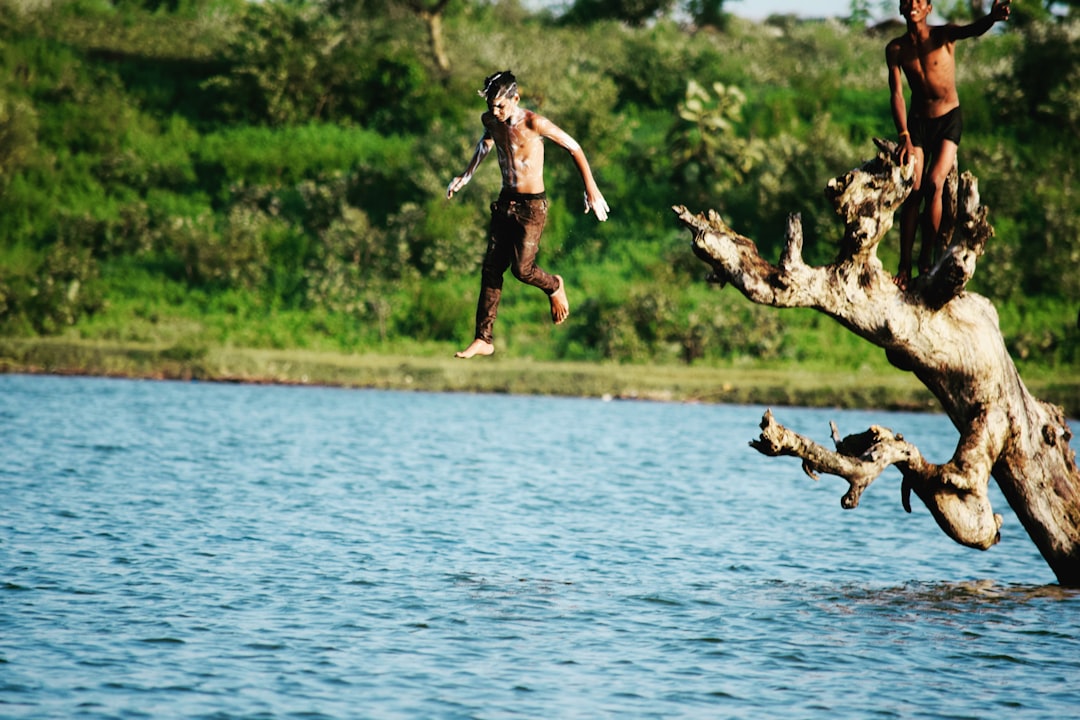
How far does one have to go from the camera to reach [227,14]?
60.2 m

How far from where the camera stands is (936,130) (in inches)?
509

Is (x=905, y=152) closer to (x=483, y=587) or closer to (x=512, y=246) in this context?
(x=512, y=246)

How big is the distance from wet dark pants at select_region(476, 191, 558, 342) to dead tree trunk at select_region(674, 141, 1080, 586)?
1600 millimetres

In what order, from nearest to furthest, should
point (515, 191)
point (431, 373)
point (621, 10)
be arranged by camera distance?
1. point (515, 191)
2. point (431, 373)
3. point (621, 10)

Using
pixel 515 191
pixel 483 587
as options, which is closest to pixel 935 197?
pixel 515 191

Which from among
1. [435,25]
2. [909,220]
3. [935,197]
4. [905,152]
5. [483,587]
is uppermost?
[435,25]

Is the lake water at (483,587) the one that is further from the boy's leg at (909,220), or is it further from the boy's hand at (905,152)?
the boy's hand at (905,152)

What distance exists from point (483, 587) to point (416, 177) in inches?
1197

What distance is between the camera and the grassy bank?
36.1m

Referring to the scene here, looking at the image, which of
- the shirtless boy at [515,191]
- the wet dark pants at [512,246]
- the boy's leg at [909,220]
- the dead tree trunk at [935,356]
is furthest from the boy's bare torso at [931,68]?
the wet dark pants at [512,246]

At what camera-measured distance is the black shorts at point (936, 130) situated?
12.9 m

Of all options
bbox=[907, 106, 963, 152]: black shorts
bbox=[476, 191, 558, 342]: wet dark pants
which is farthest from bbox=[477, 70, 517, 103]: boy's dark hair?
bbox=[907, 106, 963, 152]: black shorts

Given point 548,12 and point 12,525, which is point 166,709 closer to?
point 12,525

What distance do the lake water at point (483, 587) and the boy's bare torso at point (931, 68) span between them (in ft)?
17.5
